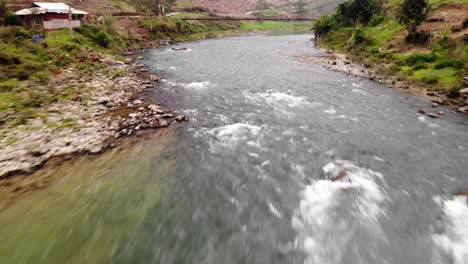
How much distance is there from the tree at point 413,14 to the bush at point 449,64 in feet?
28.6

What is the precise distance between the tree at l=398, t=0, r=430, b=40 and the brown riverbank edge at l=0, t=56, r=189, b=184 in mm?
29575

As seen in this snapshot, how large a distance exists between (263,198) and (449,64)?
23320 mm

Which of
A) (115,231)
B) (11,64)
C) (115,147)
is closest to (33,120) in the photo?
(115,147)

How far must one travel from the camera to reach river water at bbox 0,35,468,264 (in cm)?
662

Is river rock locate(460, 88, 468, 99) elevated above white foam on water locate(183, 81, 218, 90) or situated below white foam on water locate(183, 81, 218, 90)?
above

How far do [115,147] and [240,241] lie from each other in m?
7.75

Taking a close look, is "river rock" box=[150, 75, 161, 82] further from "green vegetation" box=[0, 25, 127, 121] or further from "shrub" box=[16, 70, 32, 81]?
"shrub" box=[16, 70, 32, 81]

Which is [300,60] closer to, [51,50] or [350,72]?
[350,72]

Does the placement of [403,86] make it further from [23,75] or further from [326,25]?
[326,25]

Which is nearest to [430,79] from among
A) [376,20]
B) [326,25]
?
[376,20]

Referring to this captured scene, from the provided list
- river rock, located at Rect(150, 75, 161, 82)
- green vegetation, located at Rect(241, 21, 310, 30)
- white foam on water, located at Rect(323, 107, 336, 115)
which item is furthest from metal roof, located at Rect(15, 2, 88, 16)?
green vegetation, located at Rect(241, 21, 310, 30)

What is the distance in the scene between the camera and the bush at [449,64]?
64.9 ft

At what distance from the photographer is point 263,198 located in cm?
862

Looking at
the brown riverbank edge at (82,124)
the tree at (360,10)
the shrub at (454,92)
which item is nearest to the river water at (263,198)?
the brown riverbank edge at (82,124)
